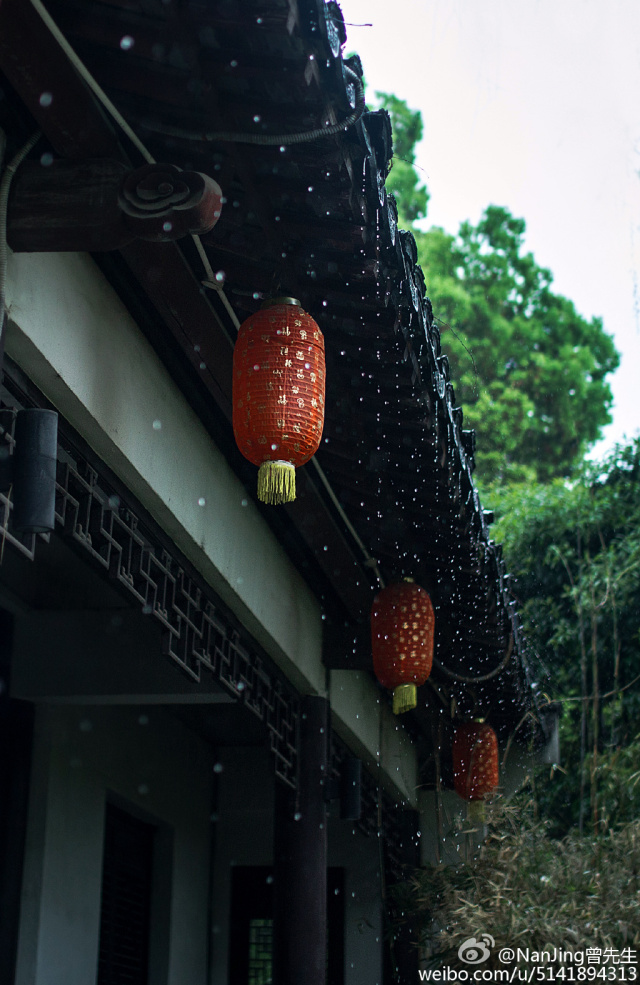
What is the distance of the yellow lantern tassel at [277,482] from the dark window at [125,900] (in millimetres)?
3850

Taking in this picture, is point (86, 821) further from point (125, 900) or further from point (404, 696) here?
point (404, 696)

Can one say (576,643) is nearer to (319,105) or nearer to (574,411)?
(574,411)

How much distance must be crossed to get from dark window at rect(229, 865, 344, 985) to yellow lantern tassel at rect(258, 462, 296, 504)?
17.8 ft

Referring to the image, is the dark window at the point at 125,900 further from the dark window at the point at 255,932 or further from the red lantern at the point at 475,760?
the red lantern at the point at 475,760

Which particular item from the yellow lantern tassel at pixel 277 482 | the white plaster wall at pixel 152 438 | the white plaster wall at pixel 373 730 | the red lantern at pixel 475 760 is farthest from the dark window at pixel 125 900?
the yellow lantern tassel at pixel 277 482

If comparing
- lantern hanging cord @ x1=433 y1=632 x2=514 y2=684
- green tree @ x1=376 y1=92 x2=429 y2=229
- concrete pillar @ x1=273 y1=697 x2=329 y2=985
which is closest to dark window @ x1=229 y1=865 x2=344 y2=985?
lantern hanging cord @ x1=433 y1=632 x2=514 y2=684

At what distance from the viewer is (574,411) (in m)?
18.7

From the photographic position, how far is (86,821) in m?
5.52

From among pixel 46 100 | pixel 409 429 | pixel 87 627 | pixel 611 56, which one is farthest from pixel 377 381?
pixel 611 56

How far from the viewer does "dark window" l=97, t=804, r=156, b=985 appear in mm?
5969

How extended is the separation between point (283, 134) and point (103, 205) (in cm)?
41

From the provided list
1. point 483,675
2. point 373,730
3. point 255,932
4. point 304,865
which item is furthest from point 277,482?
point 255,932

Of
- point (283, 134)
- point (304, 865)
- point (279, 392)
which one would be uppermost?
point (283, 134)

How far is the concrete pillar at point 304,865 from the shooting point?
15.6ft
